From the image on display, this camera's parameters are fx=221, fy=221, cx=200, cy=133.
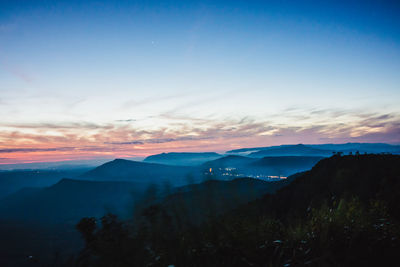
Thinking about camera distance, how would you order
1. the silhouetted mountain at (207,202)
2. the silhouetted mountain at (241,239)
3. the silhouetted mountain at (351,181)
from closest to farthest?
the silhouetted mountain at (241,239) → the silhouetted mountain at (207,202) → the silhouetted mountain at (351,181)

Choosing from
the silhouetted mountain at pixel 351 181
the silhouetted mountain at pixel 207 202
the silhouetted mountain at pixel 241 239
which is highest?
the silhouetted mountain at pixel 207 202

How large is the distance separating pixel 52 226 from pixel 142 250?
223158 mm

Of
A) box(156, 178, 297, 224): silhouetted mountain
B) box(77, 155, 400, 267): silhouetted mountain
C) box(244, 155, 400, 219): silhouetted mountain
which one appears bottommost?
box(244, 155, 400, 219): silhouetted mountain

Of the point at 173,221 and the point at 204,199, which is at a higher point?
the point at 204,199

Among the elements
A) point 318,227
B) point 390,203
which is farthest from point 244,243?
point 390,203

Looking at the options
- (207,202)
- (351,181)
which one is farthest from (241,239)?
(351,181)

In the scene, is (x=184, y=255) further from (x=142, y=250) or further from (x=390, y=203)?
(x=390, y=203)

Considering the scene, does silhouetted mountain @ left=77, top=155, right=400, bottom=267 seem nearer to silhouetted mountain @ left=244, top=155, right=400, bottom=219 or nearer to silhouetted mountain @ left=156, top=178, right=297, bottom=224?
silhouetted mountain @ left=156, top=178, right=297, bottom=224

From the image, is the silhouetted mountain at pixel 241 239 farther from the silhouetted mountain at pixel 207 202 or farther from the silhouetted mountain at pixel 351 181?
the silhouetted mountain at pixel 351 181

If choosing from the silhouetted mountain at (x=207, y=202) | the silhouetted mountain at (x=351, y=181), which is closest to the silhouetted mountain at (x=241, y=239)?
the silhouetted mountain at (x=207, y=202)

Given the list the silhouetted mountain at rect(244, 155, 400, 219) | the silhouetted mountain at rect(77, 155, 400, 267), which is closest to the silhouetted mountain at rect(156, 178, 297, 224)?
the silhouetted mountain at rect(77, 155, 400, 267)

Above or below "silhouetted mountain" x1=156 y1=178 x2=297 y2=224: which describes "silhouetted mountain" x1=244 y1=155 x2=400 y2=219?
below

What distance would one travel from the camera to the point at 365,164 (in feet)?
152

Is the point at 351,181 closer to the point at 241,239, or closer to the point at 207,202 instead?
the point at 207,202
